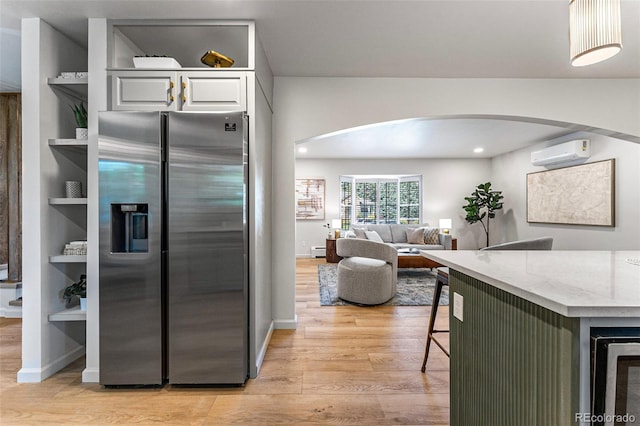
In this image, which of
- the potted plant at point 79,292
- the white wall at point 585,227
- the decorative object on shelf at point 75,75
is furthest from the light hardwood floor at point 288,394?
the white wall at point 585,227

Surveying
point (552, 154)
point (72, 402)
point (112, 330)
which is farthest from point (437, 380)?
point (552, 154)

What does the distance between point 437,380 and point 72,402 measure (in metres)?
2.42

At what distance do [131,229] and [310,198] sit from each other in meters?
6.05

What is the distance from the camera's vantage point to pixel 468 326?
1.40m

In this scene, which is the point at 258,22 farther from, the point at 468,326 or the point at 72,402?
the point at 72,402

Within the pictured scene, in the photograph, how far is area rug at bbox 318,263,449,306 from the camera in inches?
162

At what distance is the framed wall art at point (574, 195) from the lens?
467 cm

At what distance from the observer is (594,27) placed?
1.34 m

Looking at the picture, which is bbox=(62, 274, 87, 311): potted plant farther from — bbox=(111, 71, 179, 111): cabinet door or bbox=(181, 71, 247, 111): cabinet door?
bbox=(181, 71, 247, 111): cabinet door

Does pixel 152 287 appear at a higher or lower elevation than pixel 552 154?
lower

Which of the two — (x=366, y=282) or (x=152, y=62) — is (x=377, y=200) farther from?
(x=152, y=62)

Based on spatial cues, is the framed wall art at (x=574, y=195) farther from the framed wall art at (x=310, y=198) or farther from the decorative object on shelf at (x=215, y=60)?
the decorative object on shelf at (x=215, y=60)

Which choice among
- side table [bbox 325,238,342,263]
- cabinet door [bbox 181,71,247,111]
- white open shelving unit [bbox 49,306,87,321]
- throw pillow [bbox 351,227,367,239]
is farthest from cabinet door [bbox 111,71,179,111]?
side table [bbox 325,238,342,263]

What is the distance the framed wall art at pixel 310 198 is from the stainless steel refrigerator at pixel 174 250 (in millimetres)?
5926
